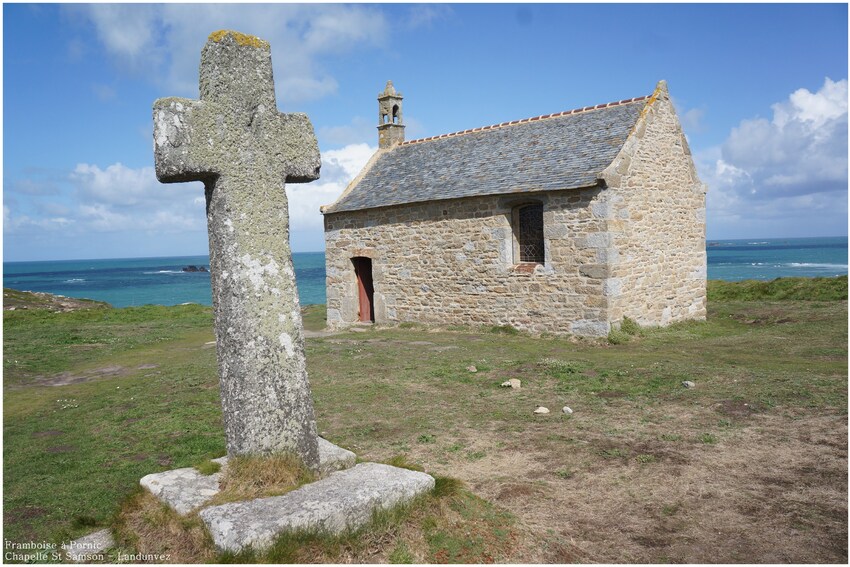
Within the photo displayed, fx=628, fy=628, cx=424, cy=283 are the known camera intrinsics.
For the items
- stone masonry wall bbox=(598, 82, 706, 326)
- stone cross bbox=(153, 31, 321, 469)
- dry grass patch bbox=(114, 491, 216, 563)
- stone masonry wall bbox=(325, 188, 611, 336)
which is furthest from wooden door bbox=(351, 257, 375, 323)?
dry grass patch bbox=(114, 491, 216, 563)

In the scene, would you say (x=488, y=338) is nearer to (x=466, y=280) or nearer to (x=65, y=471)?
(x=466, y=280)

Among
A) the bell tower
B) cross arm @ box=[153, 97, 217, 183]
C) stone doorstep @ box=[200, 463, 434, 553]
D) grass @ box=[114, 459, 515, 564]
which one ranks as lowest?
grass @ box=[114, 459, 515, 564]

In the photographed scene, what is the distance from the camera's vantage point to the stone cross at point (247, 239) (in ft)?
15.7

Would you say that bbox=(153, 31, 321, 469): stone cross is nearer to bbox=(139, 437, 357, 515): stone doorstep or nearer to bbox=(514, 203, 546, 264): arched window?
bbox=(139, 437, 357, 515): stone doorstep

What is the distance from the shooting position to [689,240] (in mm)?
18047

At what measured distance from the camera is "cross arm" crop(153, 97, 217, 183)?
4.60 m

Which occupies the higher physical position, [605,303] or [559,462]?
[605,303]

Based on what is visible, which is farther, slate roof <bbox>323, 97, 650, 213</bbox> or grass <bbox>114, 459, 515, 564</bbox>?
slate roof <bbox>323, 97, 650, 213</bbox>

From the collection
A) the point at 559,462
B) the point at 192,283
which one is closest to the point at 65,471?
the point at 559,462

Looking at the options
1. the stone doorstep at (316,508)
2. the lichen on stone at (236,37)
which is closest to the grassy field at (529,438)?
Result: the stone doorstep at (316,508)

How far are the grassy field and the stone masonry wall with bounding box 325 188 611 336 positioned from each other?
120cm

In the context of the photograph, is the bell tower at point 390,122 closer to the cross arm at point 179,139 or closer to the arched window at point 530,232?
the arched window at point 530,232

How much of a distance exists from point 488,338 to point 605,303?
120 inches

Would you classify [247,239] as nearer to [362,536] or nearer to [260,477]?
[260,477]
